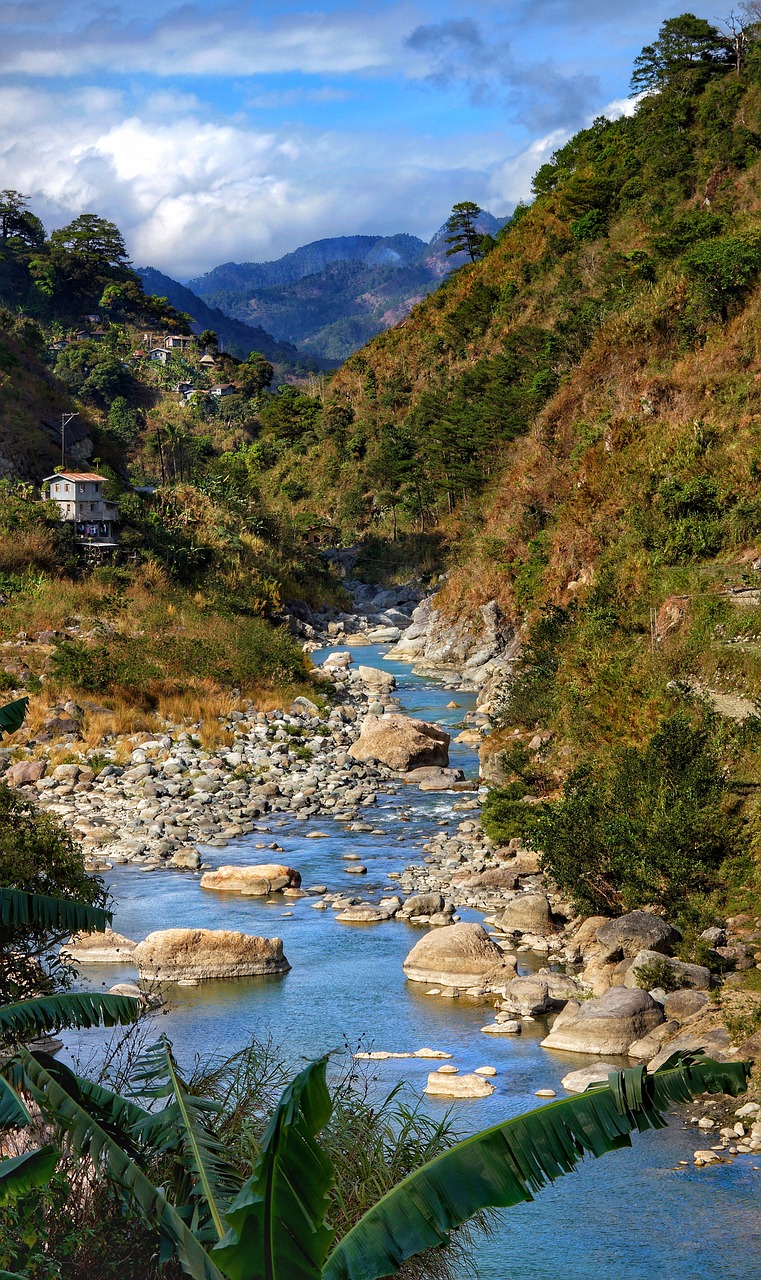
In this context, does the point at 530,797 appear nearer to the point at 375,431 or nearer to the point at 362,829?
the point at 362,829

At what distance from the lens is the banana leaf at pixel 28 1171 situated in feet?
14.3

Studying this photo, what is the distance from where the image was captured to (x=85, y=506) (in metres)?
36.1

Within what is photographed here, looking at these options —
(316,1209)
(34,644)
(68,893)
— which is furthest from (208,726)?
(316,1209)

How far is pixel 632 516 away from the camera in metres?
26.9

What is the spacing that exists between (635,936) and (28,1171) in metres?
9.70

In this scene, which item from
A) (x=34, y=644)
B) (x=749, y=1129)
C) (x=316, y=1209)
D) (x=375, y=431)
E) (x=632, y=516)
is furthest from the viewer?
(x=375, y=431)

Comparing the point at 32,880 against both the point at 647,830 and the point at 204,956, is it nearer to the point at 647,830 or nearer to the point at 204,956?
the point at 204,956

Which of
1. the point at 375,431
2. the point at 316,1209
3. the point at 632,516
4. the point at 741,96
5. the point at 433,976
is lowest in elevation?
the point at 433,976

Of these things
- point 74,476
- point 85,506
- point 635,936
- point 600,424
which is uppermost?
point 600,424

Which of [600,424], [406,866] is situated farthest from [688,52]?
[406,866]

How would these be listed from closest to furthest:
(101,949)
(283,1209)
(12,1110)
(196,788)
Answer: (283,1209)
(12,1110)
(101,949)
(196,788)

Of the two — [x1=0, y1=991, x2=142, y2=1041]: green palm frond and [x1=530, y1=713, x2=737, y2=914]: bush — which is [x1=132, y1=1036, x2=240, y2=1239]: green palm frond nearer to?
[x1=0, y1=991, x2=142, y2=1041]: green palm frond

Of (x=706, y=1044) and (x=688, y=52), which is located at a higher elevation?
(x=688, y=52)

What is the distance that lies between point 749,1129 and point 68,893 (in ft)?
20.2
